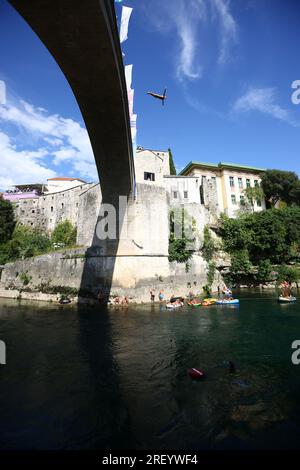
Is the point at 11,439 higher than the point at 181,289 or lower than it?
lower

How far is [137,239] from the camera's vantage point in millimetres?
19234

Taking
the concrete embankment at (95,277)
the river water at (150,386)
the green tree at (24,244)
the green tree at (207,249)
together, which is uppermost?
the green tree at (24,244)

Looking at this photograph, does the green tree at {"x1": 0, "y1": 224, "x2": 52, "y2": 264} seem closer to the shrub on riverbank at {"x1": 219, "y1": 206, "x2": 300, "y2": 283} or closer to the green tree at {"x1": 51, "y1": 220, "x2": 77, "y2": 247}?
the green tree at {"x1": 51, "y1": 220, "x2": 77, "y2": 247}

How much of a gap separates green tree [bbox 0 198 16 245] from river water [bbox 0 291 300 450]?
2223cm

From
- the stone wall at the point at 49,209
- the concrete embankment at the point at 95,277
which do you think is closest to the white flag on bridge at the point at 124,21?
the concrete embankment at the point at 95,277

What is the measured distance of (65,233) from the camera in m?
32.8

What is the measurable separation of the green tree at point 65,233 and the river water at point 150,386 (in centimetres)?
1916

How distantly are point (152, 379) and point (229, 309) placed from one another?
1109 centimetres

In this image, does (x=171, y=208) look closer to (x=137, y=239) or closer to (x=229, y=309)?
(x=137, y=239)

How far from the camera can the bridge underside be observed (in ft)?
16.6

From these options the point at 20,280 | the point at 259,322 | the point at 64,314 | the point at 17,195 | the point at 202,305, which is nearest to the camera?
the point at 259,322

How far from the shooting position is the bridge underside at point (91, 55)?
507 cm

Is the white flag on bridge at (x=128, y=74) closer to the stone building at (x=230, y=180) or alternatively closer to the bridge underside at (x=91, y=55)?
the bridge underside at (x=91, y=55)
